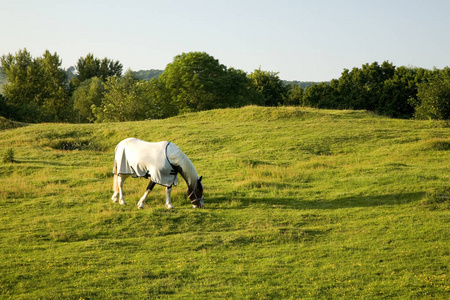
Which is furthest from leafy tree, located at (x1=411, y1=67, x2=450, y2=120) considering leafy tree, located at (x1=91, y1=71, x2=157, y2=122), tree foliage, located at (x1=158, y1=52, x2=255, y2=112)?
leafy tree, located at (x1=91, y1=71, x2=157, y2=122)

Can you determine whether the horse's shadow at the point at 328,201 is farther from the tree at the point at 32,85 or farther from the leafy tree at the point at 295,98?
the tree at the point at 32,85

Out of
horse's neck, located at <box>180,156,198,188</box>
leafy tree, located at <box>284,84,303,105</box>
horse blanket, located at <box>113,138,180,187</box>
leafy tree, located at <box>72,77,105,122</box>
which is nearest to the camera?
horse blanket, located at <box>113,138,180,187</box>

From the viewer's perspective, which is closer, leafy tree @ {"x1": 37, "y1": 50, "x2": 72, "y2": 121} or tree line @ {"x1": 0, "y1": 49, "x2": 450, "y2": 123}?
tree line @ {"x1": 0, "y1": 49, "x2": 450, "y2": 123}

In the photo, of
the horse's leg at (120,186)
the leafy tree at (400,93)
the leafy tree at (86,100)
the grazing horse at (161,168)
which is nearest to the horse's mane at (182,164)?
the grazing horse at (161,168)

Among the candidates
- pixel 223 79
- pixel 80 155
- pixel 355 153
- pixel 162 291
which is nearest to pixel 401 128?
pixel 355 153

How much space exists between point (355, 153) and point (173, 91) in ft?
131

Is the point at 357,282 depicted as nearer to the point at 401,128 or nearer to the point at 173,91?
the point at 401,128

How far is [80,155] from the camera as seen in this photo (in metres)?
29.1

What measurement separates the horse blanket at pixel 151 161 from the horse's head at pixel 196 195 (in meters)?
0.81

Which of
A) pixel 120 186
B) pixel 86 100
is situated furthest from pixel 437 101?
pixel 86 100

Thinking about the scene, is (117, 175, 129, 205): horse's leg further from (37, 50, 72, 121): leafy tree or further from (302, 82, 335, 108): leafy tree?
(37, 50, 72, 121): leafy tree

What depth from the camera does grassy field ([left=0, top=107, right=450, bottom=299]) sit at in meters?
10.6

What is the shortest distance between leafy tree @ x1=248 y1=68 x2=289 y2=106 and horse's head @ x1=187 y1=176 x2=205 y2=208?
6303cm

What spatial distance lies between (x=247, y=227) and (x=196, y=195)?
300 centimetres
